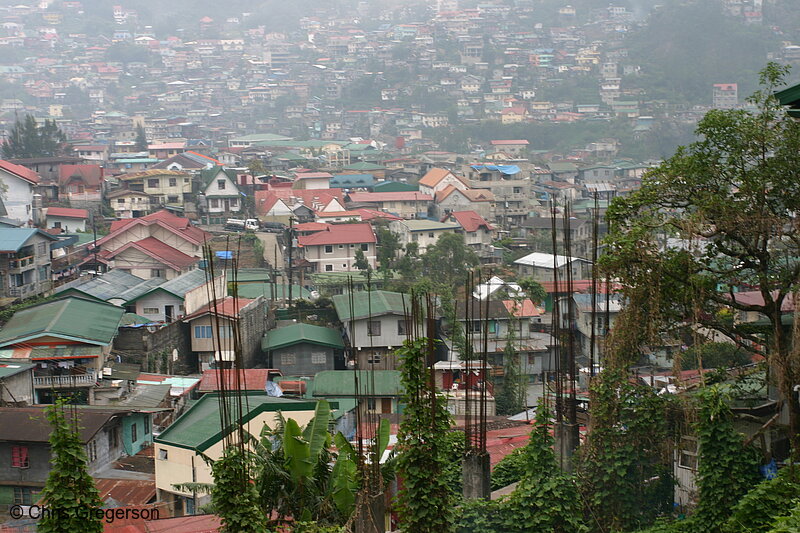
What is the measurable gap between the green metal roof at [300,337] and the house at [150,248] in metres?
4.87

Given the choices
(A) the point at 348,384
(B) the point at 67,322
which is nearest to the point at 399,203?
(A) the point at 348,384

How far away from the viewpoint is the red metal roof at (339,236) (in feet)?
65.9

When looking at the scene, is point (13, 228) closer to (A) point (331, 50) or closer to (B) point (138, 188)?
(B) point (138, 188)

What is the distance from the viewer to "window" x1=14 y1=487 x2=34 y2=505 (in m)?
7.68

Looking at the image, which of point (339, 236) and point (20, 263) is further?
point (339, 236)

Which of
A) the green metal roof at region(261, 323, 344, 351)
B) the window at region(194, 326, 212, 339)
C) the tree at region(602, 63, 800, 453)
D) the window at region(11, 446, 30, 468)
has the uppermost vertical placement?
the tree at region(602, 63, 800, 453)

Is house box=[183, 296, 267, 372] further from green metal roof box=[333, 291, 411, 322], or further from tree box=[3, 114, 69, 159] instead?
tree box=[3, 114, 69, 159]

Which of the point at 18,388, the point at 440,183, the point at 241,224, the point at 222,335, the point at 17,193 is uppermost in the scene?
the point at 17,193

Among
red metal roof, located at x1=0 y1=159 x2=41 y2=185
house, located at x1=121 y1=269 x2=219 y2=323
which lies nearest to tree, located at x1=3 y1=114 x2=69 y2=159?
red metal roof, located at x1=0 y1=159 x2=41 y2=185

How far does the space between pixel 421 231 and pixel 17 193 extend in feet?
29.4

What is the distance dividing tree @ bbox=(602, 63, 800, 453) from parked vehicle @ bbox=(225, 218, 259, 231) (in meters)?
17.2

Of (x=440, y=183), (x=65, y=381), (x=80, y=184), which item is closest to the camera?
(x=65, y=381)

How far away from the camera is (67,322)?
10797mm

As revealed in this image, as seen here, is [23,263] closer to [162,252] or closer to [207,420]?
[162,252]
